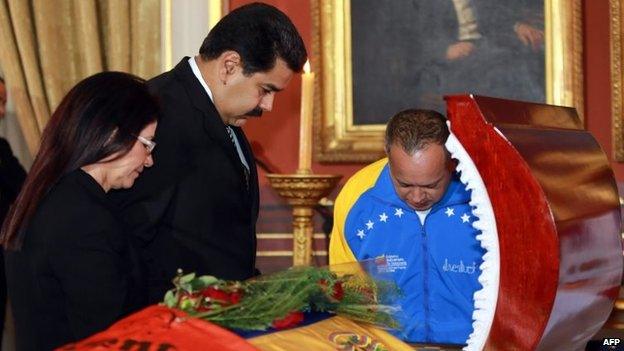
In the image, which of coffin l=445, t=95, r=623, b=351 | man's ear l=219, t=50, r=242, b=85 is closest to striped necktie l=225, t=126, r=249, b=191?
man's ear l=219, t=50, r=242, b=85

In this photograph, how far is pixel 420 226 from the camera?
10.9ft

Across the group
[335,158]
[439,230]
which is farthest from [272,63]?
[335,158]

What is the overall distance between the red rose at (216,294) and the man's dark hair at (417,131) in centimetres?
154

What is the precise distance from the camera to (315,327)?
1.86 metres

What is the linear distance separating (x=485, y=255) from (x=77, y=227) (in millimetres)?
828

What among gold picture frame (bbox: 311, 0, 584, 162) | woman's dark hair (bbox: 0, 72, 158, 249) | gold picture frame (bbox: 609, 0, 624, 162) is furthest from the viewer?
gold picture frame (bbox: 311, 0, 584, 162)

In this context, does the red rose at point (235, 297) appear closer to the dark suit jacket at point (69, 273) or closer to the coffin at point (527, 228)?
the dark suit jacket at point (69, 273)

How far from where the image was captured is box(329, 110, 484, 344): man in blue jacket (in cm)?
320

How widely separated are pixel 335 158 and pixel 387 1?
86 cm

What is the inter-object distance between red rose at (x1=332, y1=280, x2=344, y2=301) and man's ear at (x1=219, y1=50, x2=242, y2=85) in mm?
1179

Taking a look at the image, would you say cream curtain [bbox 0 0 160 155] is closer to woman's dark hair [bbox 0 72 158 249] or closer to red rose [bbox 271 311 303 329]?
woman's dark hair [bbox 0 72 158 249]

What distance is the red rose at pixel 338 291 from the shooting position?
196cm

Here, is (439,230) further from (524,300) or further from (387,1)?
(387,1)

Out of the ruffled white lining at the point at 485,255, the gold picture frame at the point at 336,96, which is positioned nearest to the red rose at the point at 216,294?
the ruffled white lining at the point at 485,255
